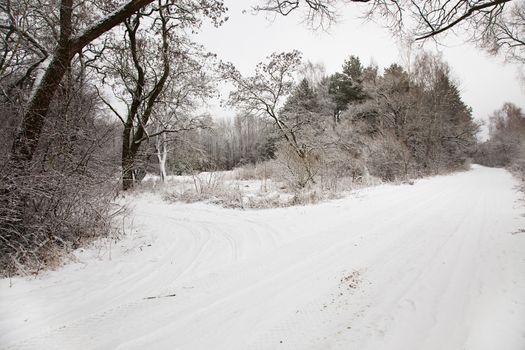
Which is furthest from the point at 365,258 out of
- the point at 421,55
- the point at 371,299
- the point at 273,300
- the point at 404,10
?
the point at 421,55

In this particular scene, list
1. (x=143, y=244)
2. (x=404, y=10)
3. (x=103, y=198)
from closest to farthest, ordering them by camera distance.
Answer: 1. (x=143, y=244)
2. (x=103, y=198)
3. (x=404, y=10)

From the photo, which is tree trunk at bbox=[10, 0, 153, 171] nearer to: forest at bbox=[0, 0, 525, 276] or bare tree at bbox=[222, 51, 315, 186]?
forest at bbox=[0, 0, 525, 276]

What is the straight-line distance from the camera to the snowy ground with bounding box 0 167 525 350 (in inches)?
81.1

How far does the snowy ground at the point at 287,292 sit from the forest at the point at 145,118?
2.95 feet

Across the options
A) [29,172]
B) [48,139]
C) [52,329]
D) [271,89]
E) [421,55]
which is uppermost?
[421,55]

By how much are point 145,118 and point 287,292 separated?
11987 mm

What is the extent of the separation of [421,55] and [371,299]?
30054mm

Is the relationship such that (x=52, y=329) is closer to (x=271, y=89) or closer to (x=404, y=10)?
(x=404, y=10)

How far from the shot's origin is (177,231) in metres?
5.36

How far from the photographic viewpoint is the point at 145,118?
12531mm

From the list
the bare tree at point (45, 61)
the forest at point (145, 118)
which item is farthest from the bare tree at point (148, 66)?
the bare tree at point (45, 61)

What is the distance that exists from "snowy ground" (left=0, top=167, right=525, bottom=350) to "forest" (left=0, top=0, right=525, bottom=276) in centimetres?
90

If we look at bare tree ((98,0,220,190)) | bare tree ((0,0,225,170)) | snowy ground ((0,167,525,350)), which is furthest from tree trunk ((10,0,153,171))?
bare tree ((98,0,220,190))

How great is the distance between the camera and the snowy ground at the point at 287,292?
6.76ft
